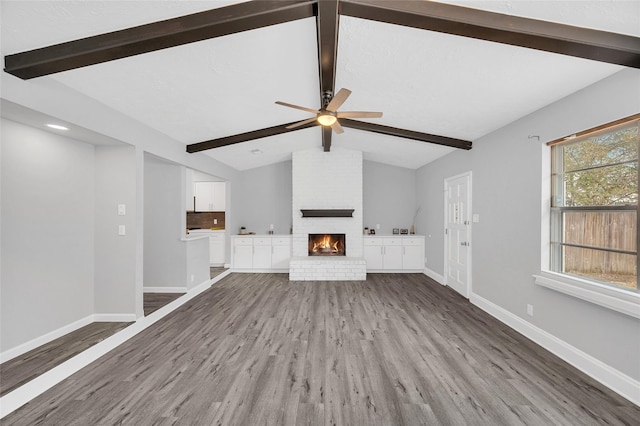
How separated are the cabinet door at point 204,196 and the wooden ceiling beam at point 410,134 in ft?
13.7

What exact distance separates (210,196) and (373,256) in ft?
14.3

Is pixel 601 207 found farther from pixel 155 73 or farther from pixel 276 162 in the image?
pixel 276 162

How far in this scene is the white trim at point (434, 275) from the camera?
5229mm

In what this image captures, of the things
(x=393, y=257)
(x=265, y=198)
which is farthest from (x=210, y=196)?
(x=393, y=257)

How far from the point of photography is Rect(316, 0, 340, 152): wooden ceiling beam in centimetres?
186

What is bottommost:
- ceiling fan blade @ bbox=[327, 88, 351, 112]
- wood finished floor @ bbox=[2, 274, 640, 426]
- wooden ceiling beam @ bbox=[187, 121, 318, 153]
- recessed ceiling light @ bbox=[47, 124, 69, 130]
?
wood finished floor @ bbox=[2, 274, 640, 426]

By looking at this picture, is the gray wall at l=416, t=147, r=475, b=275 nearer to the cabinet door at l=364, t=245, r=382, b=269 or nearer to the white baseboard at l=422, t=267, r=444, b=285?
the white baseboard at l=422, t=267, r=444, b=285

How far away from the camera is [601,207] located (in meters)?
2.30

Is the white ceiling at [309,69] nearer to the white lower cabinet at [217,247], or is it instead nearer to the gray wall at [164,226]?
the gray wall at [164,226]

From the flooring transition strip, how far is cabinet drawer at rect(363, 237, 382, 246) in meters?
4.08

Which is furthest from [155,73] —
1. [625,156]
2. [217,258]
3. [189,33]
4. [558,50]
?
[217,258]

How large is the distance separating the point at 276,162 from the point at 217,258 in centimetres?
284

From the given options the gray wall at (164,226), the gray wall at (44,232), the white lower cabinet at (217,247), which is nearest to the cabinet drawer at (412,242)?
the white lower cabinet at (217,247)

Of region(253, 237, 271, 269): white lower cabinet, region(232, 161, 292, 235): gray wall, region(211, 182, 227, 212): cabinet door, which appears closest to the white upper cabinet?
region(211, 182, 227, 212): cabinet door
